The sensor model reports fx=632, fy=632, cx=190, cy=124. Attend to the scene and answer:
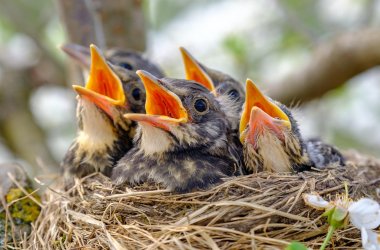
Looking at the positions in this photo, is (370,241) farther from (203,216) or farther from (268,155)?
(268,155)

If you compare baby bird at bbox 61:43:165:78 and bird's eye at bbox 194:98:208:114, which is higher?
baby bird at bbox 61:43:165:78

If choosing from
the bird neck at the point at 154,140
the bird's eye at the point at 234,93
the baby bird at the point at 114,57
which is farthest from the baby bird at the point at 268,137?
the baby bird at the point at 114,57

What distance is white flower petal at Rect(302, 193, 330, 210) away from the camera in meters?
Result: 2.19

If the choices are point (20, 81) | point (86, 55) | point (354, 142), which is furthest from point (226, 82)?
point (354, 142)

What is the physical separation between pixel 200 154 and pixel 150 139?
0.22 m

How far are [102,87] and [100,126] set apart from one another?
0.22m

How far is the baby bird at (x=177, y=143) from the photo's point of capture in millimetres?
2516

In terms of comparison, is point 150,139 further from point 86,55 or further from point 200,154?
point 86,55

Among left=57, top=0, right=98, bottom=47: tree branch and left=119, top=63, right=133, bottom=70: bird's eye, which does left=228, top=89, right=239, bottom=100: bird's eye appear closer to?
left=119, top=63, right=133, bottom=70: bird's eye

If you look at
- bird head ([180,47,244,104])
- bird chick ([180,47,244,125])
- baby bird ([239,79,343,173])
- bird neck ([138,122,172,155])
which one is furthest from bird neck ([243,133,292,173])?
bird head ([180,47,244,104])

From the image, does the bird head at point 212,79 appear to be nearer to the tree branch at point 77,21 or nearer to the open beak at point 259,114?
the open beak at point 259,114

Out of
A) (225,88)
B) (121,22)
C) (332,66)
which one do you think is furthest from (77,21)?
(332,66)

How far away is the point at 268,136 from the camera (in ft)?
8.67

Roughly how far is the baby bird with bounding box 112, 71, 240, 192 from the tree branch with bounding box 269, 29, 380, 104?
1291 mm
